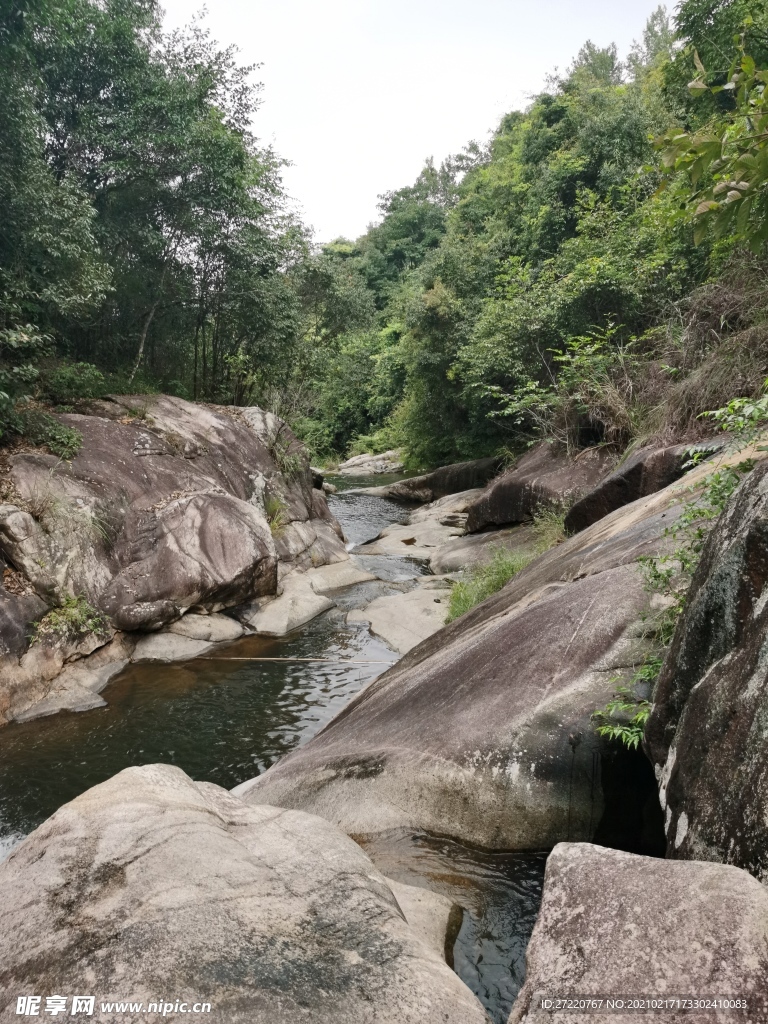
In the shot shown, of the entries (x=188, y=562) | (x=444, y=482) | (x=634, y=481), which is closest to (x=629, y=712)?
(x=634, y=481)

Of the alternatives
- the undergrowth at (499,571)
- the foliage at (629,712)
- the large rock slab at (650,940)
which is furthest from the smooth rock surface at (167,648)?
the large rock slab at (650,940)

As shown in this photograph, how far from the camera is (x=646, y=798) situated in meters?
4.37

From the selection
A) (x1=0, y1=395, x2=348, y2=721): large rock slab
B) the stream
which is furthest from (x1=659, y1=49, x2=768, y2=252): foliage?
(x1=0, y1=395, x2=348, y2=721): large rock slab

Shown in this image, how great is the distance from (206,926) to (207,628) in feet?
26.7

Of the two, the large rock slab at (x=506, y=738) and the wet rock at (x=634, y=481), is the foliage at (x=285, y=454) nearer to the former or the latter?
the wet rock at (x=634, y=481)

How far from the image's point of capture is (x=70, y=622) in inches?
353

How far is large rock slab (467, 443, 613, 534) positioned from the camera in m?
12.8

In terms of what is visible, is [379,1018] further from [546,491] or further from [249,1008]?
[546,491]

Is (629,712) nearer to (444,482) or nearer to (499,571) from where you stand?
(499,571)

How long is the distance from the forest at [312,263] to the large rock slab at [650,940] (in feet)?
8.05

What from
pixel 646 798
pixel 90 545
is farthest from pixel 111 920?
pixel 90 545

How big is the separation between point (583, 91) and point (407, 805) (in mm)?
31740

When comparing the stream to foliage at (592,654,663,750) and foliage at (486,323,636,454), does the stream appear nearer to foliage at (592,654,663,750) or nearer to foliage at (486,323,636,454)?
foliage at (592,654,663,750)

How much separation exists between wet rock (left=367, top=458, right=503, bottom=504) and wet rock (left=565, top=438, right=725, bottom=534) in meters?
11.0
